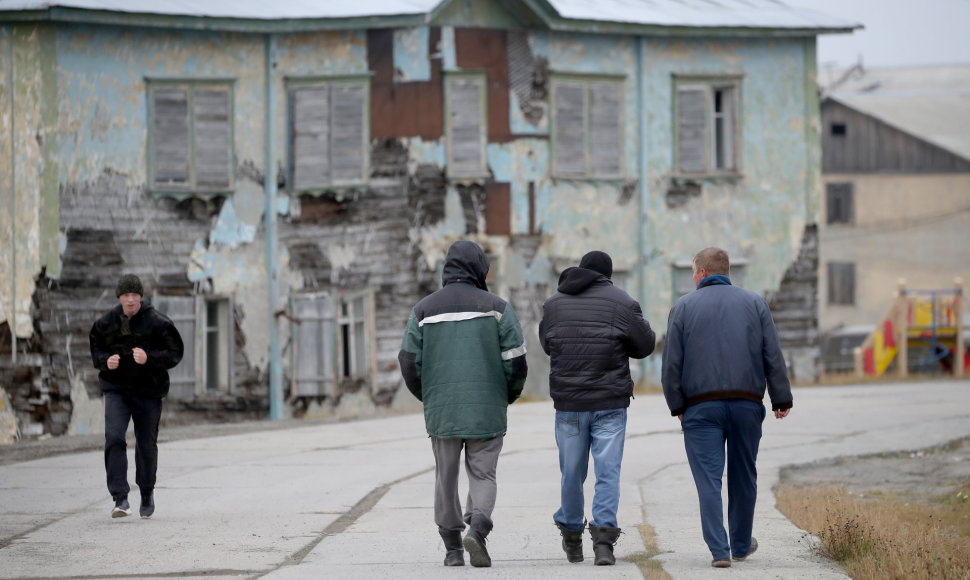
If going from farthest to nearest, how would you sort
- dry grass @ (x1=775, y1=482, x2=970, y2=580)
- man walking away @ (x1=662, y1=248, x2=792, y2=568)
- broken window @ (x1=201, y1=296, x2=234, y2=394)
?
broken window @ (x1=201, y1=296, x2=234, y2=394) → man walking away @ (x1=662, y1=248, x2=792, y2=568) → dry grass @ (x1=775, y1=482, x2=970, y2=580)

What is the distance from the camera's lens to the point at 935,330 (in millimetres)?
30578

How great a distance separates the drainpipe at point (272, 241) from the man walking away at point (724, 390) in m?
16.3

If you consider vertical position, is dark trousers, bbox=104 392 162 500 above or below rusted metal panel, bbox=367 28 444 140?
below

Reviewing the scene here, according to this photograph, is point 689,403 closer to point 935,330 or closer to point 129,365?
point 129,365

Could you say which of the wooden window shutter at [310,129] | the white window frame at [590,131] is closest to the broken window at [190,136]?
the wooden window shutter at [310,129]

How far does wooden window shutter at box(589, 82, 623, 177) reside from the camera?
25422mm

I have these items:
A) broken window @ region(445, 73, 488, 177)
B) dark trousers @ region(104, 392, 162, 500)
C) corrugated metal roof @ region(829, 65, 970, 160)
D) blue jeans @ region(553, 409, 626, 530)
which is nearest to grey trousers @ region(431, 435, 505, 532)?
Result: blue jeans @ region(553, 409, 626, 530)

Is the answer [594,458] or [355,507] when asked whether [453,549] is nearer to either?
[594,458]

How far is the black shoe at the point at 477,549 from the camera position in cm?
819

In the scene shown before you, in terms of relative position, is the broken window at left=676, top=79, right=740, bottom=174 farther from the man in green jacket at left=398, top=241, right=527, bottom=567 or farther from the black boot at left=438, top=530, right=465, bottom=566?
the black boot at left=438, top=530, right=465, bottom=566

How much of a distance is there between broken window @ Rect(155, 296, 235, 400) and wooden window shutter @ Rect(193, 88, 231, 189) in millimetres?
1965

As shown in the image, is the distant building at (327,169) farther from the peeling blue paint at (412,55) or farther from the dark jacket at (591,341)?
the dark jacket at (591,341)

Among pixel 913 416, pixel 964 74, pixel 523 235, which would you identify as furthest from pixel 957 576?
pixel 964 74

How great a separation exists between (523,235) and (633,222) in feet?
7.23
